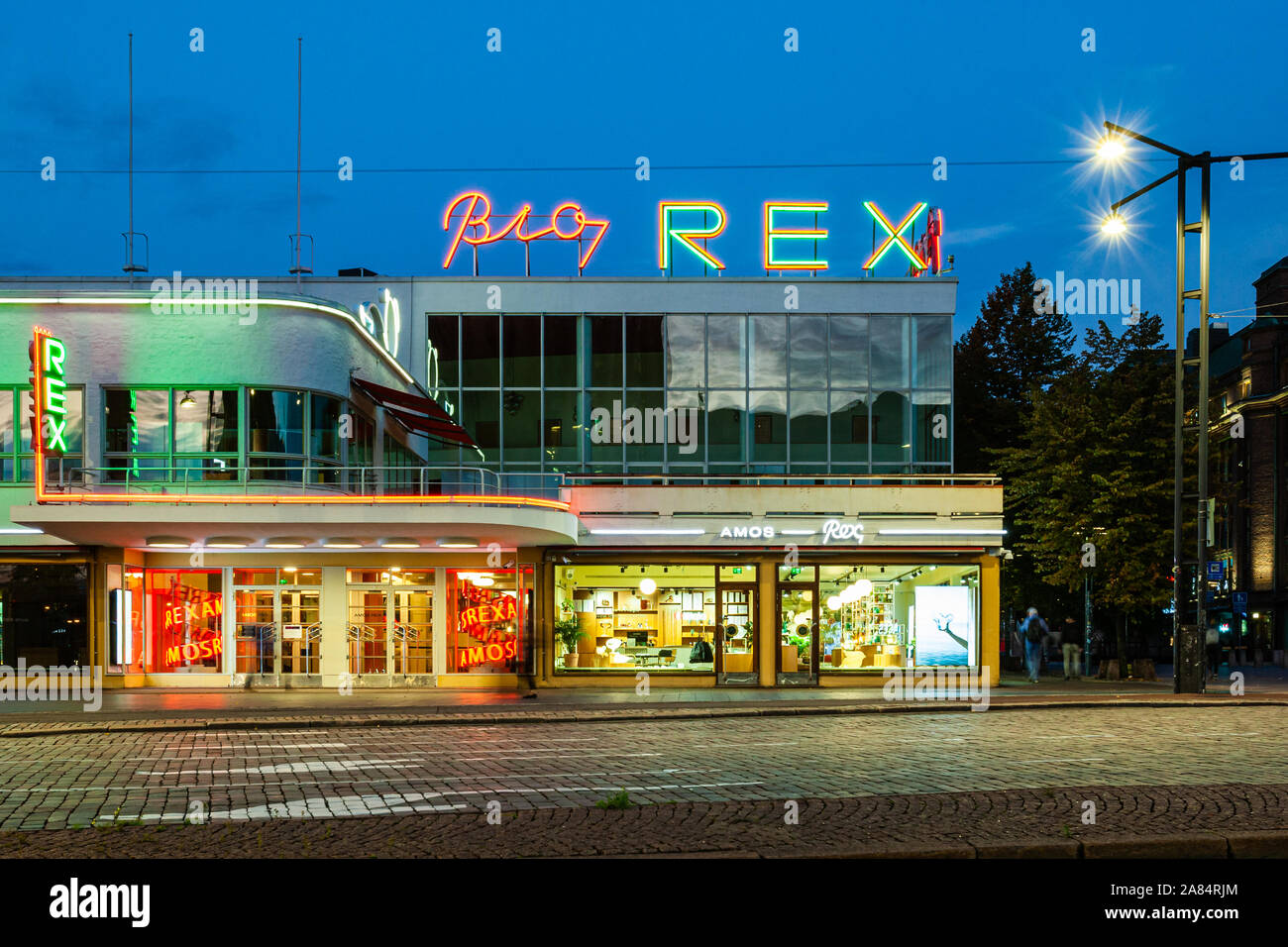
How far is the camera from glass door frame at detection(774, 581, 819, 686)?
29.9 metres

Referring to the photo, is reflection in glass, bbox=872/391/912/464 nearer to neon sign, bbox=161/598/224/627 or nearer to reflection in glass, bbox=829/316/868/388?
reflection in glass, bbox=829/316/868/388

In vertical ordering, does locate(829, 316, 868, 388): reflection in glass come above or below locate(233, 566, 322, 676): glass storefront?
above

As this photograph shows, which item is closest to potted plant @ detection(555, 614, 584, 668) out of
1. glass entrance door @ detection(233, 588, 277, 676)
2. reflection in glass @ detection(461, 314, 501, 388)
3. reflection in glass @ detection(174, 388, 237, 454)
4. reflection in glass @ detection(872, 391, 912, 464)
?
glass entrance door @ detection(233, 588, 277, 676)

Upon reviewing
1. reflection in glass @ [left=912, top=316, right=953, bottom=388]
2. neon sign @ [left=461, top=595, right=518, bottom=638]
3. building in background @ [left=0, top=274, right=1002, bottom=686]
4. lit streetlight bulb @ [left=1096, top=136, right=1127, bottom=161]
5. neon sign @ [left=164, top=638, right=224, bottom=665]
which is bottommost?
neon sign @ [left=164, top=638, right=224, bottom=665]

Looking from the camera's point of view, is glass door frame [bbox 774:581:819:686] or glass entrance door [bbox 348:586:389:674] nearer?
glass entrance door [bbox 348:586:389:674]

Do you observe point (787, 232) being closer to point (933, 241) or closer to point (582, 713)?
point (933, 241)

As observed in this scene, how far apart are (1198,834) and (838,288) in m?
27.4

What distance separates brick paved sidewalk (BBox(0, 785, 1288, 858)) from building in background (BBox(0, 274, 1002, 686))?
1659 centimetres

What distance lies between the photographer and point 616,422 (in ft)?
118

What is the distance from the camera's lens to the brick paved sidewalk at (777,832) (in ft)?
27.8

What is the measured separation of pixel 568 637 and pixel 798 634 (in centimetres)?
566

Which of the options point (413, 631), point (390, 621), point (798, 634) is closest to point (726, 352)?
point (798, 634)

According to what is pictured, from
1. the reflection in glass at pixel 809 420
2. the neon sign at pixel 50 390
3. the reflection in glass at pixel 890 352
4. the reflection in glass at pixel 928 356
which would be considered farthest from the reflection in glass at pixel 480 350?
the neon sign at pixel 50 390

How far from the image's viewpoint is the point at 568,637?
2983 cm
